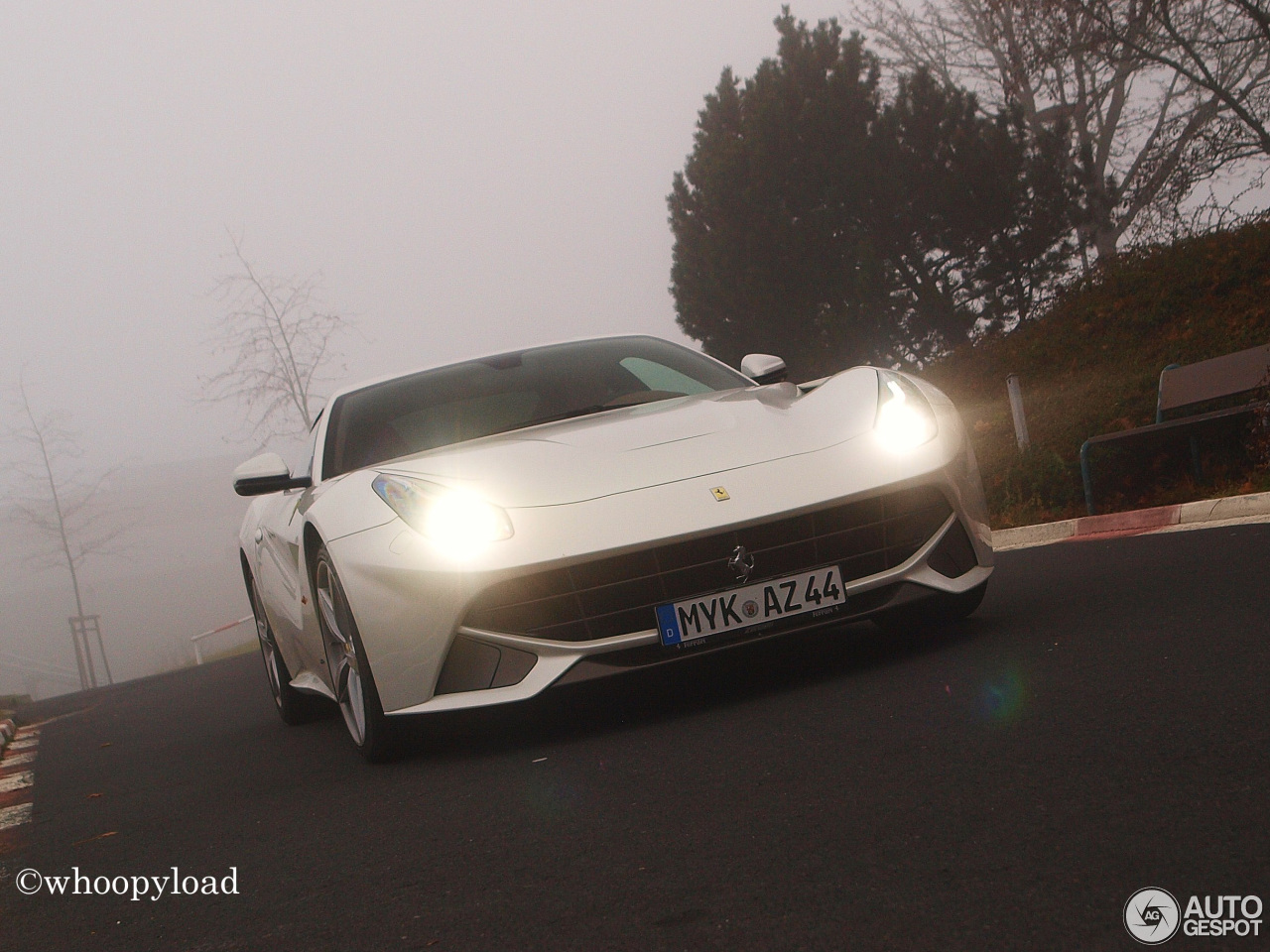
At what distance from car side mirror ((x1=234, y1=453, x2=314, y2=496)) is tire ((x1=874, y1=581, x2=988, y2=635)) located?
7.42 ft

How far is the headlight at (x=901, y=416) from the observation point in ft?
14.7

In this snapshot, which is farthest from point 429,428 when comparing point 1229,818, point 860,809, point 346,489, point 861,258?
point 861,258

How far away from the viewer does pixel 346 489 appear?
15.0ft

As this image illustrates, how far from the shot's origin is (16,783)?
638cm

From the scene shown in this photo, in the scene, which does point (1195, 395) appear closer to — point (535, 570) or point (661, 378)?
point (661, 378)

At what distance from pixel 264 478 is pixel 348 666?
1066 millimetres

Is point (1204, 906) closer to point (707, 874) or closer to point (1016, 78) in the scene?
point (707, 874)

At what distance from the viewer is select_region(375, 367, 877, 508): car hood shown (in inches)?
167

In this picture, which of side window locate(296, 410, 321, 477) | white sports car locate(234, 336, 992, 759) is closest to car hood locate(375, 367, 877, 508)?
white sports car locate(234, 336, 992, 759)

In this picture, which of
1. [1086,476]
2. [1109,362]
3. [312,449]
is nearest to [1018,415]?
[1086,476]

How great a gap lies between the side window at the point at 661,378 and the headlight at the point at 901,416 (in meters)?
1.01

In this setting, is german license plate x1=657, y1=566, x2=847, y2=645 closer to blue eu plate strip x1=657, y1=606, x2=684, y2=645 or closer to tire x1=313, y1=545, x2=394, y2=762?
blue eu plate strip x1=657, y1=606, x2=684, y2=645

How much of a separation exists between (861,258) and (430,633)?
25.9 metres

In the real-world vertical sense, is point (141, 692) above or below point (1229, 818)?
below
